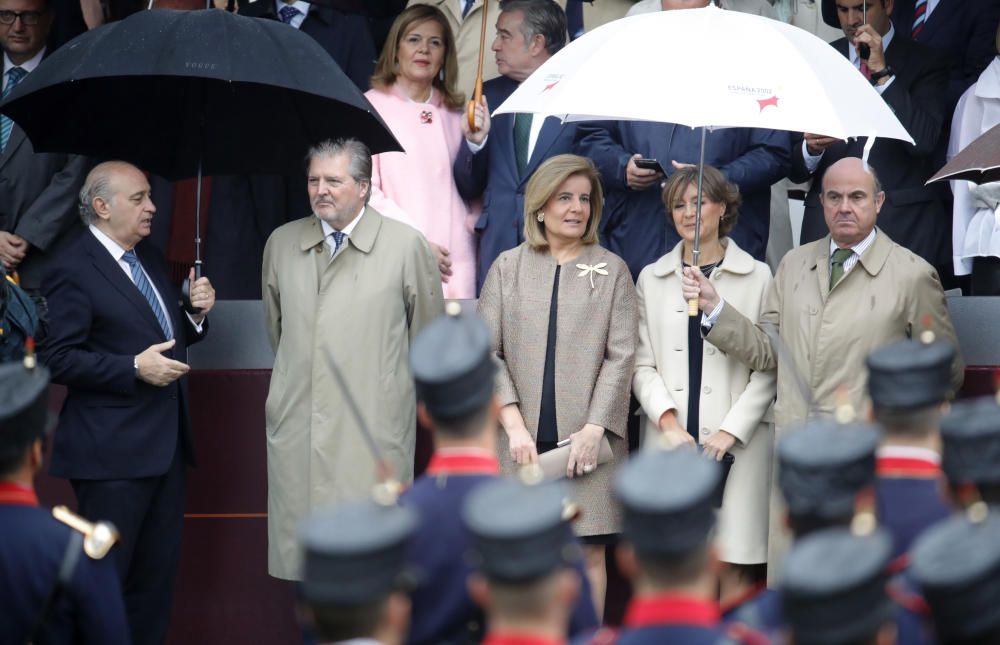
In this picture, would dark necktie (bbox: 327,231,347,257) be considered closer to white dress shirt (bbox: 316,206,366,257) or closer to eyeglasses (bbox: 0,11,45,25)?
white dress shirt (bbox: 316,206,366,257)

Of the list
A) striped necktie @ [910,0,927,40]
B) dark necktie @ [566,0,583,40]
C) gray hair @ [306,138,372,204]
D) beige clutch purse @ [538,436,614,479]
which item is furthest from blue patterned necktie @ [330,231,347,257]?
striped necktie @ [910,0,927,40]

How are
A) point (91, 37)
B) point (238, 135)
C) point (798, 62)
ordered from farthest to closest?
1. point (238, 135)
2. point (91, 37)
3. point (798, 62)

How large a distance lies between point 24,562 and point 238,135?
3304mm

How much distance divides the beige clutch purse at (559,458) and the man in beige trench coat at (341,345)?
580mm

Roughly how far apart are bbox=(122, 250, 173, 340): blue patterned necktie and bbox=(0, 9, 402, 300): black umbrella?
9.8 inches

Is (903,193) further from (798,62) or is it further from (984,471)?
(984,471)

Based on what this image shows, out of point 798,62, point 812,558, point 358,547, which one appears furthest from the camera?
point 798,62

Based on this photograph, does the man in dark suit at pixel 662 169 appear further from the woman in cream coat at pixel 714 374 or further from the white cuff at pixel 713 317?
the white cuff at pixel 713 317

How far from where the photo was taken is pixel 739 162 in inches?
289

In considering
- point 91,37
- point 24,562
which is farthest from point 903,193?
point 24,562

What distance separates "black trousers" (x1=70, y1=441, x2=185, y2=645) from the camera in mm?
6629

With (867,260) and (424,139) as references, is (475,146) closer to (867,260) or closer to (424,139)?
(424,139)

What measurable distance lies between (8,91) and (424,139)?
2071 millimetres

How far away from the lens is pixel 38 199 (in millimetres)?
7480
